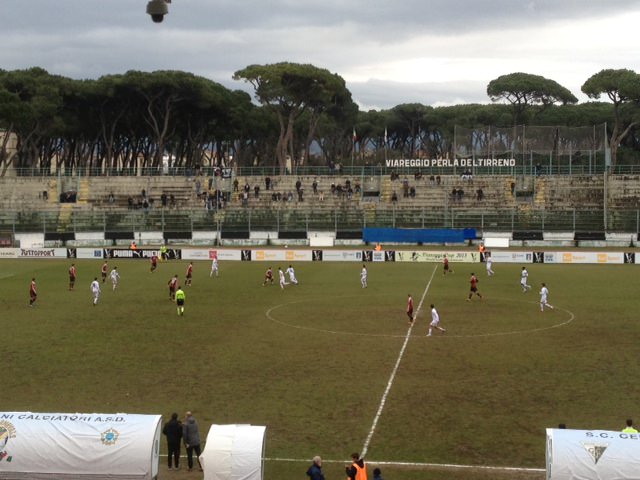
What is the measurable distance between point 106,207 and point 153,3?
Result: 82.4 metres

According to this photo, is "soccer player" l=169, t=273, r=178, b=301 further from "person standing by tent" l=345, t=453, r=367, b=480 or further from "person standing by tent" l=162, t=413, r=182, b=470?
"person standing by tent" l=345, t=453, r=367, b=480

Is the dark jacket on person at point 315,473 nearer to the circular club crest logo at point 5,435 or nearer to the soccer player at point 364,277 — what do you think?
the circular club crest logo at point 5,435

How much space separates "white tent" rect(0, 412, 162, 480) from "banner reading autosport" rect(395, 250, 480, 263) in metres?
50.8

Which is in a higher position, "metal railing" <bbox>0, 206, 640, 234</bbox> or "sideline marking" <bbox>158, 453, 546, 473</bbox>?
"metal railing" <bbox>0, 206, 640, 234</bbox>

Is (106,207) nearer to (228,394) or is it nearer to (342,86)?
(342,86)

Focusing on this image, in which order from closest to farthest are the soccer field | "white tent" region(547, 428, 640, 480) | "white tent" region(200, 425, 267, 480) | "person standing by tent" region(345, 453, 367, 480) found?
"white tent" region(547, 428, 640, 480) → "person standing by tent" region(345, 453, 367, 480) → "white tent" region(200, 425, 267, 480) → the soccer field

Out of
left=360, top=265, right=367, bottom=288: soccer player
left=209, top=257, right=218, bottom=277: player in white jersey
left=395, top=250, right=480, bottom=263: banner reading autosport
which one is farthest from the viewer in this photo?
left=395, top=250, right=480, bottom=263: banner reading autosport

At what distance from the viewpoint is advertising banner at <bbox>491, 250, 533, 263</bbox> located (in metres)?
65.4

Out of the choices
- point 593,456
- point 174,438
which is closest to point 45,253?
point 174,438

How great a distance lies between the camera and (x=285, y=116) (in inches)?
4464

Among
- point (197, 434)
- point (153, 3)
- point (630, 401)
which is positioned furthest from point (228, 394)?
point (153, 3)

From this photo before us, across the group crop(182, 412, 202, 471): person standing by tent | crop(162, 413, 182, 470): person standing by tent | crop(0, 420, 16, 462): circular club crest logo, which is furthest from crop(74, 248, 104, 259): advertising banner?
crop(0, 420, 16, 462): circular club crest logo

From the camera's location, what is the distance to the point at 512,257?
65812 mm

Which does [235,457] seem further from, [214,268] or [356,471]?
[214,268]
